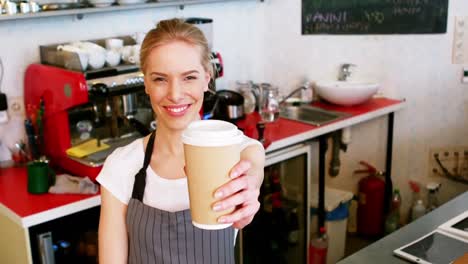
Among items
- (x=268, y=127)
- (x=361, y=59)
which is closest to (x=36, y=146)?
(x=268, y=127)

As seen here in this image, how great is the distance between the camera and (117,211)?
1.54m

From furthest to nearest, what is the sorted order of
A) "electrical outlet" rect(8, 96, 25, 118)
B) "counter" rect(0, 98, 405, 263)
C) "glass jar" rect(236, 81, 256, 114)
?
"glass jar" rect(236, 81, 256, 114)
"electrical outlet" rect(8, 96, 25, 118)
"counter" rect(0, 98, 405, 263)

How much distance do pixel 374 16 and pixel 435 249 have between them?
2113mm

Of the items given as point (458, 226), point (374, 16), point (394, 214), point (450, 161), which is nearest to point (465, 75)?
point (450, 161)

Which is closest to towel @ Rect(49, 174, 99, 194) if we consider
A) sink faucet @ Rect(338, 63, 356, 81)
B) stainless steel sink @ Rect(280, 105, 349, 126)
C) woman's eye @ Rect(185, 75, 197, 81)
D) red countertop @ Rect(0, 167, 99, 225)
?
red countertop @ Rect(0, 167, 99, 225)

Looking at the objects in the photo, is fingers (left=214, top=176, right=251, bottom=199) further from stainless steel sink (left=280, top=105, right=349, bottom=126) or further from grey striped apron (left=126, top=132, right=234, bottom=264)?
stainless steel sink (left=280, top=105, right=349, bottom=126)

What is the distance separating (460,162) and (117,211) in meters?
2.31

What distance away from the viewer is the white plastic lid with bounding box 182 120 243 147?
99 cm

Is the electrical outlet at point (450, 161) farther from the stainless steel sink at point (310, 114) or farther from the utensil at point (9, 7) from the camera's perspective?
the utensil at point (9, 7)

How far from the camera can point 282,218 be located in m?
3.06

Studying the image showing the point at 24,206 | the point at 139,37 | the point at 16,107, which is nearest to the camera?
the point at 24,206

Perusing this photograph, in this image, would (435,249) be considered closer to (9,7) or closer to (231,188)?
(231,188)

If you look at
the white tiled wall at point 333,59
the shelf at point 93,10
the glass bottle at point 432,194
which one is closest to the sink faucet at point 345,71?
the white tiled wall at point 333,59

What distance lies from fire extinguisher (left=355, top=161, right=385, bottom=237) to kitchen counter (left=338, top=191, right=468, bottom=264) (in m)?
1.70
